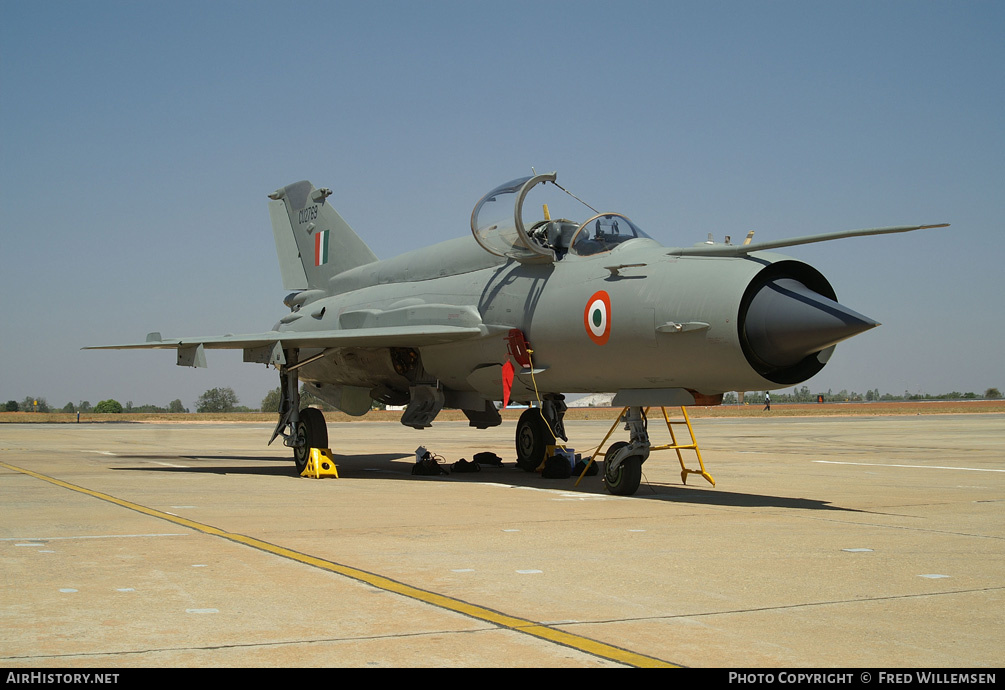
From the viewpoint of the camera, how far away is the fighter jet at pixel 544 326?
9773mm

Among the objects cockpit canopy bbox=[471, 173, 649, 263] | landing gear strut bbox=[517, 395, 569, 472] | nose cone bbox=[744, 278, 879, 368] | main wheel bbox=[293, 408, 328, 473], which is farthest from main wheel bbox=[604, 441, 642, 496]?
main wheel bbox=[293, 408, 328, 473]

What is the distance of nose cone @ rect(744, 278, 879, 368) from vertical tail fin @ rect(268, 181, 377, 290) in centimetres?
1048

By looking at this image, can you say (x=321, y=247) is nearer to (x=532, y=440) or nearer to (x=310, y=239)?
(x=310, y=239)

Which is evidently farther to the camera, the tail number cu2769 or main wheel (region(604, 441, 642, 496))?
the tail number cu2769

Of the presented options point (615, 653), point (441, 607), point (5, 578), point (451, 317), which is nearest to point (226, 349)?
point (451, 317)

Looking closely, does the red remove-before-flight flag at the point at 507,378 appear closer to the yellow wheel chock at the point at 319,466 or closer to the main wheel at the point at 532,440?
the main wheel at the point at 532,440

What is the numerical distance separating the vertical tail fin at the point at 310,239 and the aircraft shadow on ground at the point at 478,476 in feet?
12.7

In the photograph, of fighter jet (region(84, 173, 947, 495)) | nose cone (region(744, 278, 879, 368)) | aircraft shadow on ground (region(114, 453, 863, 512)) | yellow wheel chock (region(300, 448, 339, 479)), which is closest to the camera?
nose cone (region(744, 278, 879, 368))

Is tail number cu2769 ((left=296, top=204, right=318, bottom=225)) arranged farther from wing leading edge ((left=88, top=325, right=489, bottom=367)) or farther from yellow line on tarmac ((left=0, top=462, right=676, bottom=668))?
yellow line on tarmac ((left=0, top=462, right=676, bottom=668))

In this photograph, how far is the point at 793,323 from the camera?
926 cm

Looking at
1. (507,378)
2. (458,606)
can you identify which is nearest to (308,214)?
(507,378)

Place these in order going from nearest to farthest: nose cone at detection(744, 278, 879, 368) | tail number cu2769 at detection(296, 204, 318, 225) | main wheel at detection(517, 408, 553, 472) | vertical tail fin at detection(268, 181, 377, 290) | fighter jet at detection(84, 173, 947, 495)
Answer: nose cone at detection(744, 278, 879, 368) → fighter jet at detection(84, 173, 947, 495) → main wheel at detection(517, 408, 553, 472) → vertical tail fin at detection(268, 181, 377, 290) → tail number cu2769 at detection(296, 204, 318, 225)

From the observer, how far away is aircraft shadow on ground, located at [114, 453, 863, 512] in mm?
10406
